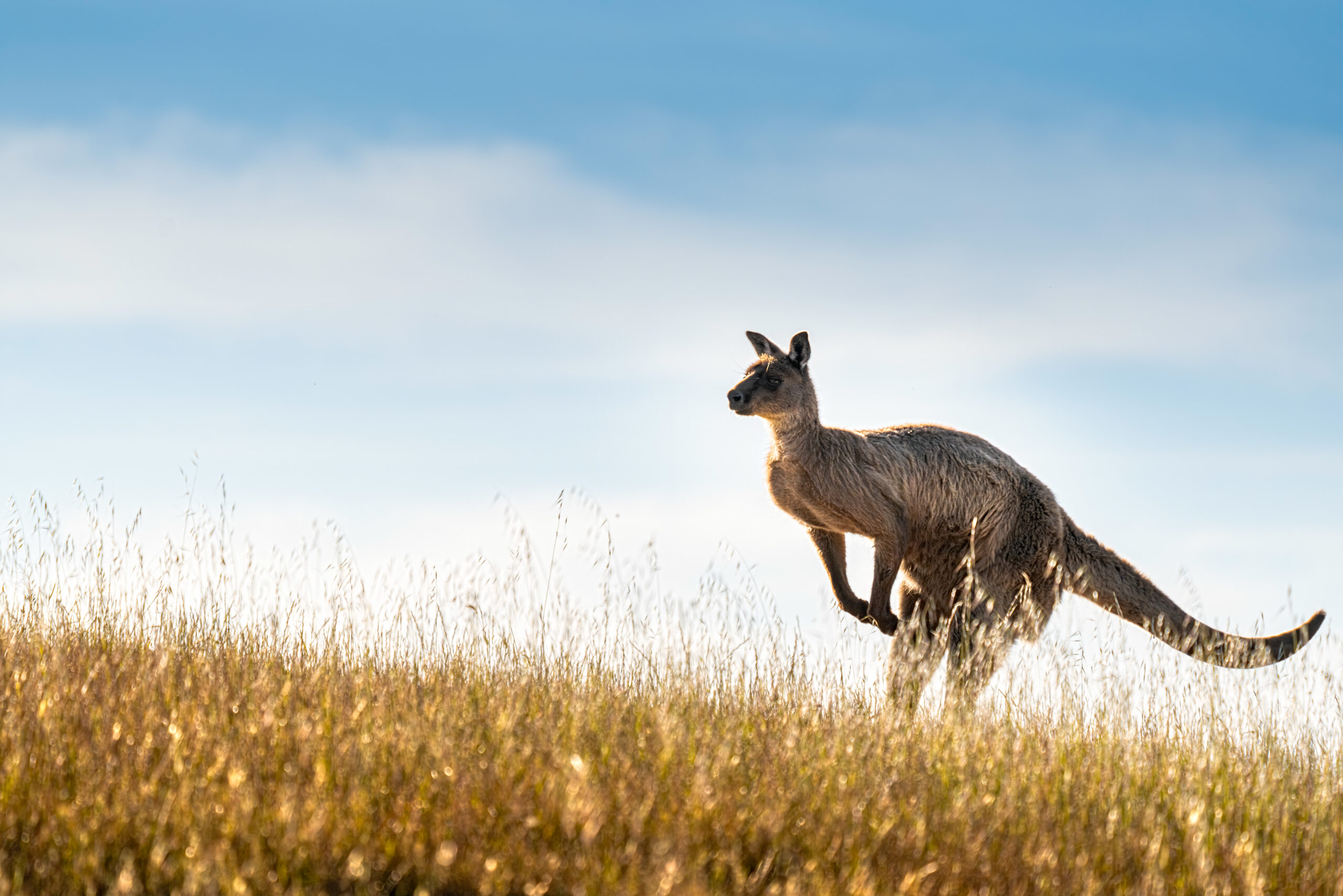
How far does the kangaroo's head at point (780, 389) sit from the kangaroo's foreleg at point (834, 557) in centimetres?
100

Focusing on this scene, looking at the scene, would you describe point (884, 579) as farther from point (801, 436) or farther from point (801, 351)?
point (801, 351)

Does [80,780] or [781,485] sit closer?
[80,780]

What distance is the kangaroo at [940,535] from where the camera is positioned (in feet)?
29.3

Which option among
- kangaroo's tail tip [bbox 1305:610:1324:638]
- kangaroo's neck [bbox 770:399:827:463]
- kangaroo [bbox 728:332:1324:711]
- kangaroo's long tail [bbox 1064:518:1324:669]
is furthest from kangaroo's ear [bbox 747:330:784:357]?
kangaroo's tail tip [bbox 1305:610:1324:638]

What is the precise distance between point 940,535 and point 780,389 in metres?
1.88

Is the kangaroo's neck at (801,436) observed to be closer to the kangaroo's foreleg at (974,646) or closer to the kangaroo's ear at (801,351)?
the kangaroo's ear at (801,351)

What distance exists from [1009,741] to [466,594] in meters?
3.72

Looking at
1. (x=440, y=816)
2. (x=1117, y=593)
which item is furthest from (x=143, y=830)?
(x=1117, y=593)

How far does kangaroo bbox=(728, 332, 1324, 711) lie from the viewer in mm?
8945

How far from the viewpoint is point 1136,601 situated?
385 inches

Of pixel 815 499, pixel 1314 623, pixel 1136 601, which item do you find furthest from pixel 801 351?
pixel 1314 623

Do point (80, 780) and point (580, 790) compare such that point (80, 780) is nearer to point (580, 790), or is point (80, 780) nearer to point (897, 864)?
point (580, 790)

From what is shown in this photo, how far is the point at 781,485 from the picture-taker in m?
9.18

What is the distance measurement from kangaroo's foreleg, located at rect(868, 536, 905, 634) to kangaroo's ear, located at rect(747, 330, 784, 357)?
74.9 inches
